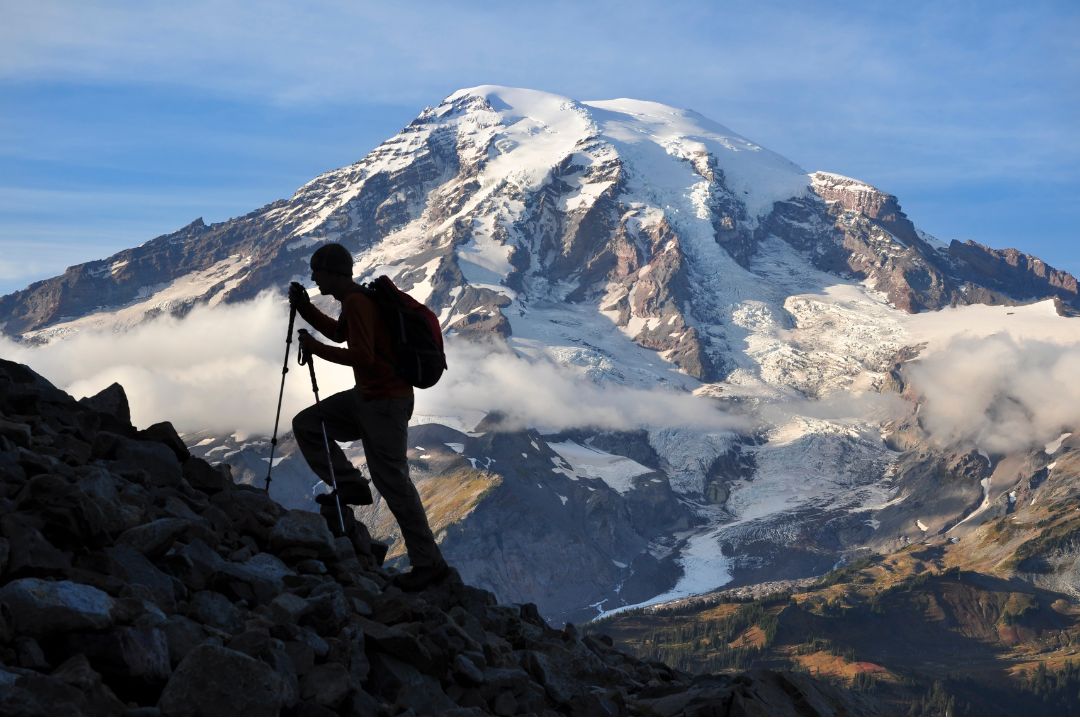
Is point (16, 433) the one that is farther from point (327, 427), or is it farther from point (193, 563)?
point (327, 427)

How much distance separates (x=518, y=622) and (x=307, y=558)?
12.2 feet

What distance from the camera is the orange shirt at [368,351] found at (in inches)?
659

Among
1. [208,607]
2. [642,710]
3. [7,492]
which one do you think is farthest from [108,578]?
[642,710]

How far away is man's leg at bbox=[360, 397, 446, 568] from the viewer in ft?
57.1

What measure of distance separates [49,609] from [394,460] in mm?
6071

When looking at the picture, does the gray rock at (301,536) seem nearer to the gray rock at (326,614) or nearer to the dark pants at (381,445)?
the dark pants at (381,445)

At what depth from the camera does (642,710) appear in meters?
16.4

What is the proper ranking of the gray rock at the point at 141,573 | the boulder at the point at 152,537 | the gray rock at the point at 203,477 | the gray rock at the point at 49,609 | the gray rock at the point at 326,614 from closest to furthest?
the gray rock at the point at 49,609
the gray rock at the point at 141,573
the gray rock at the point at 326,614
the boulder at the point at 152,537
the gray rock at the point at 203,477

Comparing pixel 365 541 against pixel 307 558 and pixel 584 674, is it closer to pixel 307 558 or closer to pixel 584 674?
pixel 307 558

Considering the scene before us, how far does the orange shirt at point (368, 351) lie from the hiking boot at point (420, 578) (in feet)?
9.14

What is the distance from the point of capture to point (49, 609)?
12.2 meters

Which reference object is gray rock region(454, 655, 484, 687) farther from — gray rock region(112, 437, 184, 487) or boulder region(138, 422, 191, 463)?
boulder region(138, 422, 191, 463)

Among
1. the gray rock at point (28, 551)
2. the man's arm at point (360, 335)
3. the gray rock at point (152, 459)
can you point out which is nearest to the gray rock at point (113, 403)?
the gray rock at point (152, 459)

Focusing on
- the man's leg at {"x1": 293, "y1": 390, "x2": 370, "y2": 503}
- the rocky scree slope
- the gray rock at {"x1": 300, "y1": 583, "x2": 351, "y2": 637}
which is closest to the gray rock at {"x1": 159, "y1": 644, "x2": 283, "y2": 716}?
the rocky scree slope
